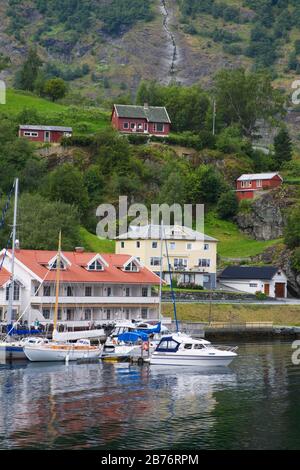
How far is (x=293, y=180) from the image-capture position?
149875 mm

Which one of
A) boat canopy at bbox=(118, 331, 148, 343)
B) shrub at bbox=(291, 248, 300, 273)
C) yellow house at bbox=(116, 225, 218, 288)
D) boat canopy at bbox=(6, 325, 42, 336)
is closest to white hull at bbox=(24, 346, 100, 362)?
boat canopy at bbox=(6, 325, 42, 336)

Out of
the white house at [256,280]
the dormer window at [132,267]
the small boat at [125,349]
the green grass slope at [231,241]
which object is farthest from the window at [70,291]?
the green grass slope at [231,241]

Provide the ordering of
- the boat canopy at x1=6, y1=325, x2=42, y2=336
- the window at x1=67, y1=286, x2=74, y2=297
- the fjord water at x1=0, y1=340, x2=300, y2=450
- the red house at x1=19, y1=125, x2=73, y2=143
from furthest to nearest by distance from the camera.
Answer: the red house at x1=19, y1=125, x2=73, y2=143 → the window at x1=67, y1=286, x2=74, y2=297 → the boat canopy at x1=6, y1=325, x2=42, y2=336 → the fjord water at x1=0, y1=340, x2=300, y2=450

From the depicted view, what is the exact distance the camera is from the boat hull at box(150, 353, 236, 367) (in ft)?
246

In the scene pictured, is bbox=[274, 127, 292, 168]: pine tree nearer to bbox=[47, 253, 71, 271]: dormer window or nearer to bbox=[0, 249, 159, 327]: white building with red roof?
bbox=[0, 249, 159, 327]: white building with red roof

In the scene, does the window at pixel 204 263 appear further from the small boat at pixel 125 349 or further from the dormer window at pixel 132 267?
the small boat at pixel 125 349

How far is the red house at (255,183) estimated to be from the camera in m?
146

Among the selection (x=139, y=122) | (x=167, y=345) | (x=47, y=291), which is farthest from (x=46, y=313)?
(x=139, y=122)

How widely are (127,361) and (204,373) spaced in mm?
9354

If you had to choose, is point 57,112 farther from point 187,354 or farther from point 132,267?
point 187,354

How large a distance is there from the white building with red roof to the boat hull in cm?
1600

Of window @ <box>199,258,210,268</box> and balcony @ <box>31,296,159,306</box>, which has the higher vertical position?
window @ <box>199,258,210,268</box>

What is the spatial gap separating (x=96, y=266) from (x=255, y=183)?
56.5 meters
